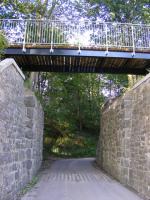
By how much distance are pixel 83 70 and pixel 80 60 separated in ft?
5.03

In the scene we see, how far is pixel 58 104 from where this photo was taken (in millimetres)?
27531

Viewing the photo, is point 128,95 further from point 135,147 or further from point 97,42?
point 97,42

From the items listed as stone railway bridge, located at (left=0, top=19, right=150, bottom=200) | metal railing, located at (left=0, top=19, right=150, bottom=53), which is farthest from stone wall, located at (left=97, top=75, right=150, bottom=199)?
metal railing, located at (left=0, top=19, right=150, bottom=53)

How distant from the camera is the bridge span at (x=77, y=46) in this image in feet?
42.9

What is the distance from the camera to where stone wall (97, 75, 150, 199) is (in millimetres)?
8805

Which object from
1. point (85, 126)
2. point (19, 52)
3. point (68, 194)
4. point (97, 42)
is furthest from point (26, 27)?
point (85, 126)

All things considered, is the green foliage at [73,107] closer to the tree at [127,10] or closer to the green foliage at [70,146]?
the green foliage at [70,146]

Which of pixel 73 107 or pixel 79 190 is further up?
pixel 73 107

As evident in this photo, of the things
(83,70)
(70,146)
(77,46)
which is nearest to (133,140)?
(77,46)

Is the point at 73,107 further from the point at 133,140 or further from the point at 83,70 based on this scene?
the point at 133,140

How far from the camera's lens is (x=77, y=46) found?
13.2m

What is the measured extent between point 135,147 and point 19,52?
622 centimetres

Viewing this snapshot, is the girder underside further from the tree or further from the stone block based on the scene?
the tree

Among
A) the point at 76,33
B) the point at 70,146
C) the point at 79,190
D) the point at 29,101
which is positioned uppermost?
the point at 76,33
